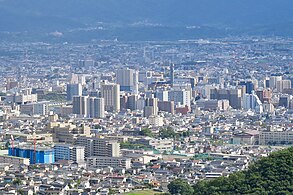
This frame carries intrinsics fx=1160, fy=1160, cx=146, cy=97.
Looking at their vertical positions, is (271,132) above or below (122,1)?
below

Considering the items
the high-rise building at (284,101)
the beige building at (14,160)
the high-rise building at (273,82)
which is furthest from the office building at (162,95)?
the beige building at (14,160)

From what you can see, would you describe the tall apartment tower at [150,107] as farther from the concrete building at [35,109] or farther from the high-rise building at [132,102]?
the concrete building at [35,109]

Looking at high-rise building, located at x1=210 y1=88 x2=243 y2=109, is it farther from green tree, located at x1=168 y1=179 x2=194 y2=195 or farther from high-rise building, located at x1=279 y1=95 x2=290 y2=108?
green tree, located at x1=168 y1=179 x2=194 y2=195

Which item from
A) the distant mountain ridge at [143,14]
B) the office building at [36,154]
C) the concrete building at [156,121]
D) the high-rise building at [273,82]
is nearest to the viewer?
the office building at [36,154]

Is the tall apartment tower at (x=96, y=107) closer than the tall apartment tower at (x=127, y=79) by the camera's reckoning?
Yes

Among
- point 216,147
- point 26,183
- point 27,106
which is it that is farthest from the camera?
point 27,106

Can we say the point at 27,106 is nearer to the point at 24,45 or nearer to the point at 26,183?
the point at 26,183

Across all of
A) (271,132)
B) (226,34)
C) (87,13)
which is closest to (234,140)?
(271,132)
